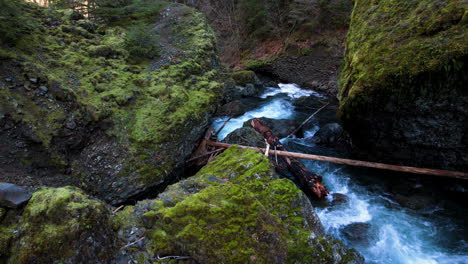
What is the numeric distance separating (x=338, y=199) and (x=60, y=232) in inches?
271

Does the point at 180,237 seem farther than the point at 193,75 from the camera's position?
No

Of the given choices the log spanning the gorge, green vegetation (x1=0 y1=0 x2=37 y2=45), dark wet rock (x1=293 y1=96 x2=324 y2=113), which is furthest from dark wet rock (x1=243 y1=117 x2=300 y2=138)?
green vegetation (x1=0 y1=0 x2=37 y2=45)

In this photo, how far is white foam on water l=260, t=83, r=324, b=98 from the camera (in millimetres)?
17188

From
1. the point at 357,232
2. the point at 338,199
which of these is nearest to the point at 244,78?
the point at 338,199

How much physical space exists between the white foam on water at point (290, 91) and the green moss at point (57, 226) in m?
15.5

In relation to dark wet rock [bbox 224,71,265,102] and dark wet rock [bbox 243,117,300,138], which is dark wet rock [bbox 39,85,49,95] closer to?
dark wet rock [bbox 243,117,300,138]

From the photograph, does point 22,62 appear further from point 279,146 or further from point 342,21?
point 342,21

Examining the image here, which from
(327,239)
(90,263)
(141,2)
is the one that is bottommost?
(327,239)

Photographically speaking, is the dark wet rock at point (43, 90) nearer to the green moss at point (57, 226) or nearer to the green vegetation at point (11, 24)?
the green vegetation at point (11, 24)

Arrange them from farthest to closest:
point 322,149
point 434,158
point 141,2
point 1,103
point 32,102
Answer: point 141,2 < point 322,149 < point 434,158 < point 32,102 < point 1,103

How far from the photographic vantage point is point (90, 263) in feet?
8.50

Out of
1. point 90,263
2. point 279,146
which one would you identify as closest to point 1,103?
point 90,263

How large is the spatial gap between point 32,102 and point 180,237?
204 inches

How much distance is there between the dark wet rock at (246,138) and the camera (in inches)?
335
